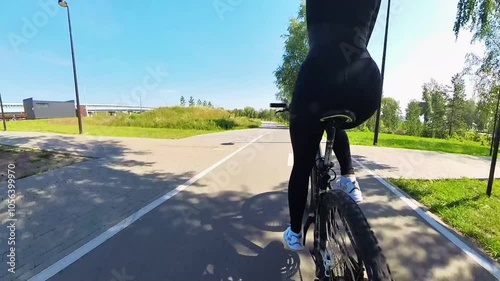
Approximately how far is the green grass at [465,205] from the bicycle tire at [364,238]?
2.32 meters

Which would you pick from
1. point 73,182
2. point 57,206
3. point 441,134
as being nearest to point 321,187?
point 57,206

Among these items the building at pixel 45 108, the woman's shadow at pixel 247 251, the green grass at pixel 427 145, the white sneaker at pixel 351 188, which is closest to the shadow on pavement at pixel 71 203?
the woman's shadow at pixel 247 251

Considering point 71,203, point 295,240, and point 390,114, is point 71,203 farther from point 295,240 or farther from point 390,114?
point 390,114

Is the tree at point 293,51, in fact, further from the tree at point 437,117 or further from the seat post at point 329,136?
the seat post at point 329,136

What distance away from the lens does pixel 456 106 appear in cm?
4062

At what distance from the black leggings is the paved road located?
1.22 meters

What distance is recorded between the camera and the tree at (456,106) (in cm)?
4025

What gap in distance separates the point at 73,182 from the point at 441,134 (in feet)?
147

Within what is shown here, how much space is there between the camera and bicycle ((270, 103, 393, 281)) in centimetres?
121

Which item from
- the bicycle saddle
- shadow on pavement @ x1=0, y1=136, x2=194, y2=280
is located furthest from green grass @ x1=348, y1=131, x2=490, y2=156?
the bicycle saddle

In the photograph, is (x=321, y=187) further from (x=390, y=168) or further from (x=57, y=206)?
(x=390, y=168)

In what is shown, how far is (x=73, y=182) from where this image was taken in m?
5.08

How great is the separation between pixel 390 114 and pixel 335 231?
64979mm

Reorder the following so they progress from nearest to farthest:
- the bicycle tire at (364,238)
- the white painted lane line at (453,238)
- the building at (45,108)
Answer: the bicycle tire at (364,238), the white painted lane line at (453,238), the building at (45,108)
